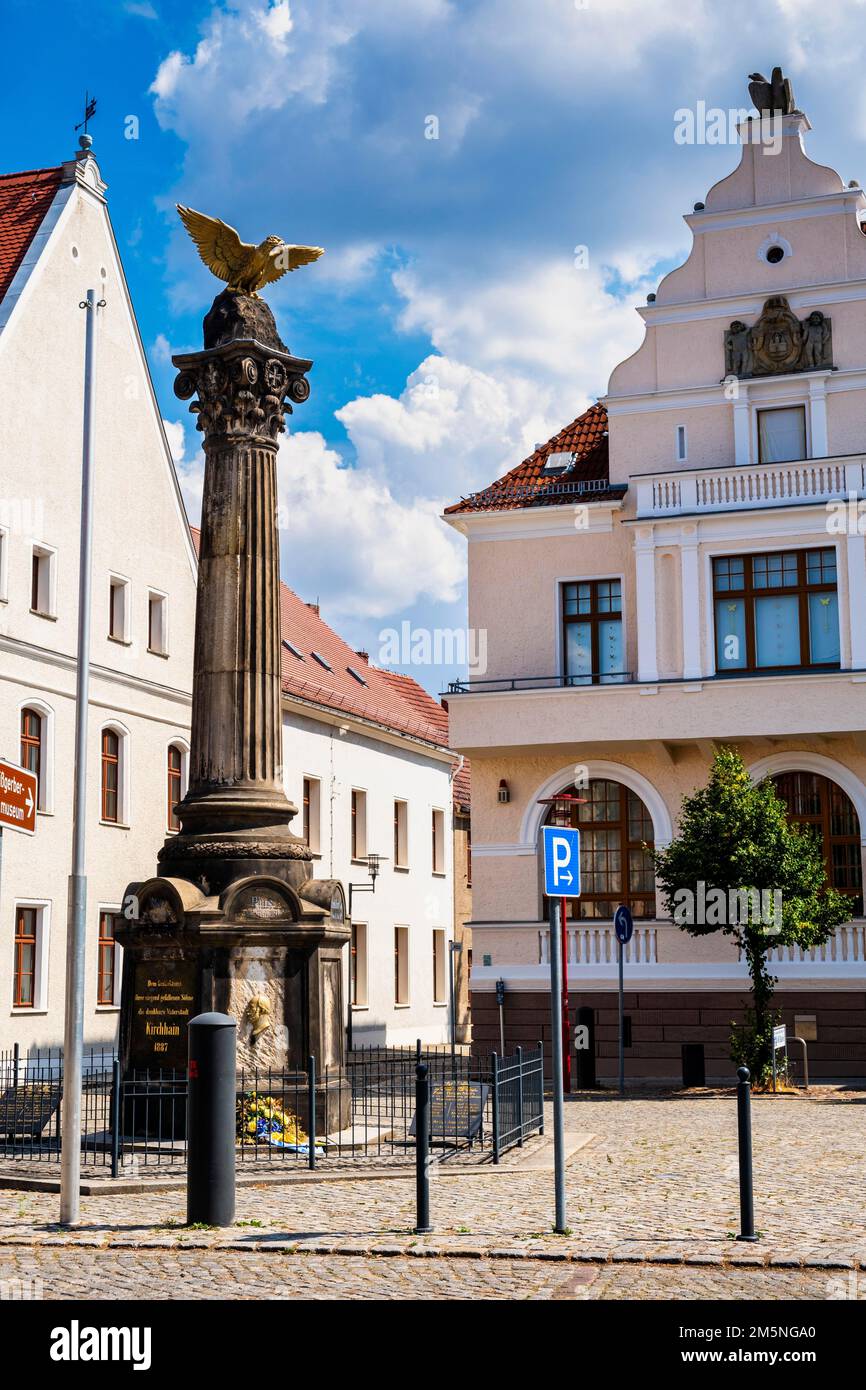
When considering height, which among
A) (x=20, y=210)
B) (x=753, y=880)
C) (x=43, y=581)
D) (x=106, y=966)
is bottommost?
(x=106, y=966)

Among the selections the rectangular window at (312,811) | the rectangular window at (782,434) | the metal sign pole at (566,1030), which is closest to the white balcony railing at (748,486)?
the rectangular window at (782,434)

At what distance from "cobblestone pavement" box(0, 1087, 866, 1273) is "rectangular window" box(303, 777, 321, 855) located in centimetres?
2462

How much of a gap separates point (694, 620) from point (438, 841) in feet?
75.6

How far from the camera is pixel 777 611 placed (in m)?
28.1

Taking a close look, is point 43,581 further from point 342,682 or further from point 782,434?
point 342,682

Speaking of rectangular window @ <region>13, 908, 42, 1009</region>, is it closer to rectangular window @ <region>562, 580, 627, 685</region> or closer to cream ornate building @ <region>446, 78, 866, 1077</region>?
cream ornate building @ <region>446, 78, 866, 1077</region>

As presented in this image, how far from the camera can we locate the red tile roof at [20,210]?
31.9 meters

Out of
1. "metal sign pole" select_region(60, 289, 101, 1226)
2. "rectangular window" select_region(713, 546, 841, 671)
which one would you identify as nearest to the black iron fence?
"metal sign pole" select_region(60, 289, 101, 1226)

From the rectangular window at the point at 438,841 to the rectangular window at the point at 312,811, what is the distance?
8.42 meters

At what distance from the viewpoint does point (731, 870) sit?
A: 79.3 feet

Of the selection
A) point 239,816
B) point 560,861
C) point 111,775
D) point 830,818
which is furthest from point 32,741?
point 560,861

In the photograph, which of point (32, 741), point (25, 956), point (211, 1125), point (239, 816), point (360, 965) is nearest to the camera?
point (211, 1125)

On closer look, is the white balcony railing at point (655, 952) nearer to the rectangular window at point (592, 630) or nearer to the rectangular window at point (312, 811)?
the rectangular window at point (592, 630)

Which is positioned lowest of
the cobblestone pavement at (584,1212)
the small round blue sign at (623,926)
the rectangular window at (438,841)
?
the cobblestone pavement at (584,1212)
